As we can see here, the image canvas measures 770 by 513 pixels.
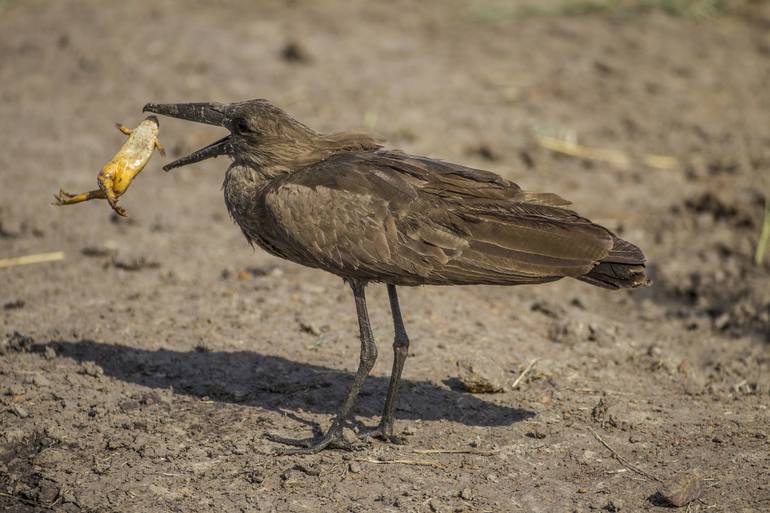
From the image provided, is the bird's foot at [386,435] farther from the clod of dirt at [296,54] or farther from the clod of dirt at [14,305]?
the clod of dirt at [296,54]

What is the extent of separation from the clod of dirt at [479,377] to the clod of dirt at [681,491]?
1445 millimetres

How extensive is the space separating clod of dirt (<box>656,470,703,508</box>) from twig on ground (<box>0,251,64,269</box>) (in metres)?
5.24

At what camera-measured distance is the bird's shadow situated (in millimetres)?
6539

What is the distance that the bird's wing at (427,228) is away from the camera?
5.89m

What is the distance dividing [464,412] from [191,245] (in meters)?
3.31

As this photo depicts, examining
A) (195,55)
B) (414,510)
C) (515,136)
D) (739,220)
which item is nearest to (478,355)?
(414,510)

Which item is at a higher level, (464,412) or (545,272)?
(545,272)

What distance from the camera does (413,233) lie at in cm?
598

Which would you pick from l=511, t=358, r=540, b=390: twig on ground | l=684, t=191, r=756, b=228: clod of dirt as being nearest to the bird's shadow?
l=511, t=358, r=540, b=390: twig on ground

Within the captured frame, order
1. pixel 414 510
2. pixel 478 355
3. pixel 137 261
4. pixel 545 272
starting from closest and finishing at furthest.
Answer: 1. pixel 414 510
2. pixel 545 272
3. pixel 478 355
4. pixel 137 261

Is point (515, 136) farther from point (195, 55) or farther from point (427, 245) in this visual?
point (427, 245)

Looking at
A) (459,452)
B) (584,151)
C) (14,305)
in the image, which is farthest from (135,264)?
(584,151)

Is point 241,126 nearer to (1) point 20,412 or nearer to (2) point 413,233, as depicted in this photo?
(2) point 413,233

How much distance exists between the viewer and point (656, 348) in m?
7.51
